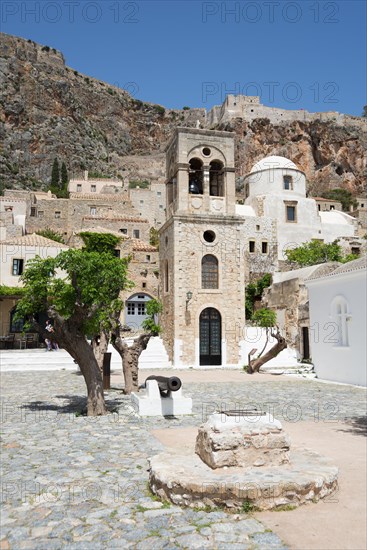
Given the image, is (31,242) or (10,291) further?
(31,242)

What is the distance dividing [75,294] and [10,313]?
76.7 ft

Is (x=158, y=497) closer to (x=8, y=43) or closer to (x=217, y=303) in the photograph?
(x=217, y=303)

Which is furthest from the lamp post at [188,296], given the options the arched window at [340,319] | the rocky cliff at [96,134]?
the rocky cliff at [96,134]

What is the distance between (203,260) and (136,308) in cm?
1369

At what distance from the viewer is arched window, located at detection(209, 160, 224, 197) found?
26.6 m

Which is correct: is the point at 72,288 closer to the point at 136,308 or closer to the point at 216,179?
the point at 216,179

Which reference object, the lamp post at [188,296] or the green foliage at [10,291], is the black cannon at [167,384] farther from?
the green foliage at [10,291]

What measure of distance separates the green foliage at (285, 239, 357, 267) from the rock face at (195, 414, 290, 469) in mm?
36717

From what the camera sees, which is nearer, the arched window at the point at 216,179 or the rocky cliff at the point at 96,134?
the arched window at the point at 216,179

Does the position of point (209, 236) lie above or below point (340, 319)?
above

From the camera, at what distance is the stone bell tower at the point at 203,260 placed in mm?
24766

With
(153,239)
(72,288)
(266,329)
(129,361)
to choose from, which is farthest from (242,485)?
(153,239)

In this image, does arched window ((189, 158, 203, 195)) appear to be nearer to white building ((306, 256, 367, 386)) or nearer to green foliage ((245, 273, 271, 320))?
white building ((306, 256, 367, 386))

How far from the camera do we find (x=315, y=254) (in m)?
41.3
